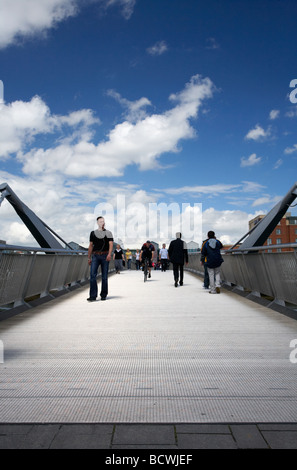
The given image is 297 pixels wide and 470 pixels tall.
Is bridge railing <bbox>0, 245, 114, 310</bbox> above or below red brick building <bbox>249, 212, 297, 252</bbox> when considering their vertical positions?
below

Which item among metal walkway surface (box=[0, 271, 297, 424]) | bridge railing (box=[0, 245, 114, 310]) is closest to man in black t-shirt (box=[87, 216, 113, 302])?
bridge railing (box=[0, 245, 114, 310])

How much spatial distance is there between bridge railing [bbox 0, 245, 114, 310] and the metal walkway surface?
24.3 inches

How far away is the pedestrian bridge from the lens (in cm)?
336

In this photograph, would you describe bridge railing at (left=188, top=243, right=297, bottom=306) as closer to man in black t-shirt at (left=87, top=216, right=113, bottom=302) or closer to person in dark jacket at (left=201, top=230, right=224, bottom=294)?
person in dark jacket at (left=201, top=230, right=224, bottom=294)

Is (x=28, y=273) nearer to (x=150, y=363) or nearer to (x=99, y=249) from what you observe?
(x=99, y=249)

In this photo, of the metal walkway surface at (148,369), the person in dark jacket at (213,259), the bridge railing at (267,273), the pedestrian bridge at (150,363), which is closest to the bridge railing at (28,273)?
the pedestrian bridge at (150,363)

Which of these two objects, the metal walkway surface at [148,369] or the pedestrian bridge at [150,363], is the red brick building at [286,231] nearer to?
the pedestrian bridge at [150,363]

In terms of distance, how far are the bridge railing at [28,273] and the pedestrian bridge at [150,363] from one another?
0.08 m

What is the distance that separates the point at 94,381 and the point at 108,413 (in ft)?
2.79

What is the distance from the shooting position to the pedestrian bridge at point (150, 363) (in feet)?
11.0

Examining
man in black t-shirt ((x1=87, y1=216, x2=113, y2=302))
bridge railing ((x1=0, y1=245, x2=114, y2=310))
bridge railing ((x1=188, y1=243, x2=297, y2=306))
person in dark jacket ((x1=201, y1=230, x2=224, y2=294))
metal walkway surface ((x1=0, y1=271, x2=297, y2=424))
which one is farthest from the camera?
person in dark jacket ((x1=201, y1=230, x2=224, y2=294))

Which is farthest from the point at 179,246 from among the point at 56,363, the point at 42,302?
the point at 56,363
